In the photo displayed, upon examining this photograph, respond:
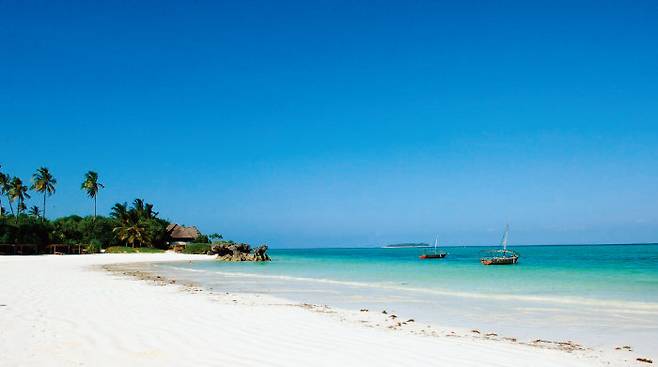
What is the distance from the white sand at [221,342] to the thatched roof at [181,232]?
2822 inches

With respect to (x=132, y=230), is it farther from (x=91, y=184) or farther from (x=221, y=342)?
(x=221, y=342)

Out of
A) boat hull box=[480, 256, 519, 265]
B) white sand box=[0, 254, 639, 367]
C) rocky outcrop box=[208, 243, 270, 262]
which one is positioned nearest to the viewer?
white sand box=[0, 254, 639, 367]

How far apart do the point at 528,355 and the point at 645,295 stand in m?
15.7

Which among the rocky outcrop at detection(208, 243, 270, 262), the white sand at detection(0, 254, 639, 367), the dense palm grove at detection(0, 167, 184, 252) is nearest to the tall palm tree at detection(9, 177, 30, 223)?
the dense palm grove at detection(0, 167, 184, 252)

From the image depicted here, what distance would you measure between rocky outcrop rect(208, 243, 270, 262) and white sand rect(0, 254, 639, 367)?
157 feet

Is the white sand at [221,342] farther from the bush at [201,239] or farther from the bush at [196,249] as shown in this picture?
the bush at [201,239]

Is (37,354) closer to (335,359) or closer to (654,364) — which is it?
(335,359)

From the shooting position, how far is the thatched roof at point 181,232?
81125 millimetres

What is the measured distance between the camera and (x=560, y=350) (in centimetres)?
842

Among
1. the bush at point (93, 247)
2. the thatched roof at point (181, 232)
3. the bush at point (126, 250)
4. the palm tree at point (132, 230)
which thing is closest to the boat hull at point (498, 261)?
the bush at point (126, 250)

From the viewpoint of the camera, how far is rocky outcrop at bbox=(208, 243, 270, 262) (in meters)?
58.9

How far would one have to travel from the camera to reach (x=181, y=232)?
3226 inches

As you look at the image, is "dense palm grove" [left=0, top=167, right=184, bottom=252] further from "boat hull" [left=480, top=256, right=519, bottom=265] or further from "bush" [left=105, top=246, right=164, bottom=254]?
"boat hull" [left=480, top=256, right=519, bottom=265]

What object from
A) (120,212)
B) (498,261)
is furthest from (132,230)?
(498,261)
